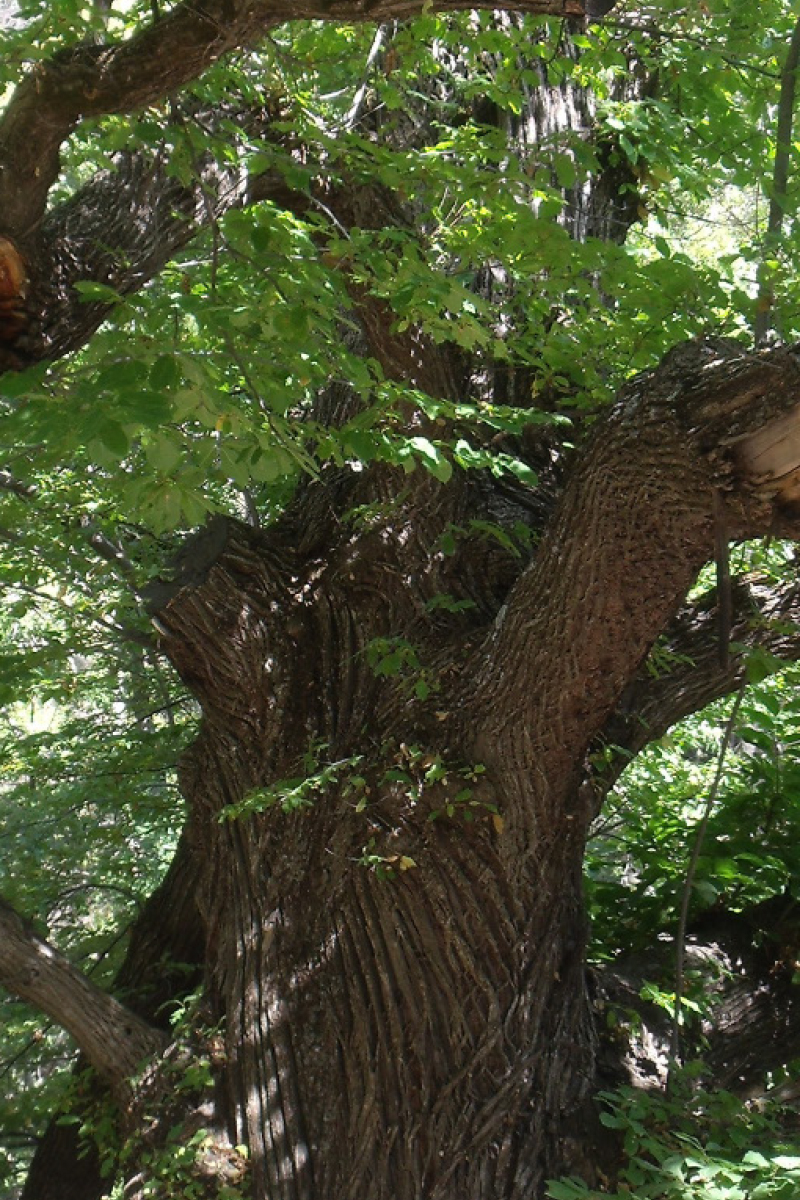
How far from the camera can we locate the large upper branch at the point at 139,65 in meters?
2.75

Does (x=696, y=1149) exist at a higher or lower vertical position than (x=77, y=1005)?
lower

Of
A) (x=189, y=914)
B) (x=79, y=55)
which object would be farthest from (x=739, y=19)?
(x=189, y=914)

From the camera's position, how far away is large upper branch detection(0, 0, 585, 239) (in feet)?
9.02

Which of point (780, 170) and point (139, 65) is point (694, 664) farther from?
point (139, 65)

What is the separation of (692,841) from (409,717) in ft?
4.98

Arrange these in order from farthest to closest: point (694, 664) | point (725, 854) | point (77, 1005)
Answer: point (725, 854) < point (77, 1005) < point (694, 664)

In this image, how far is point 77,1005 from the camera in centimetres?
427

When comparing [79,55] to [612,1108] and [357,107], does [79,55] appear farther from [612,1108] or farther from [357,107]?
[612,1108]

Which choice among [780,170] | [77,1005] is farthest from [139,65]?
[77,1005]

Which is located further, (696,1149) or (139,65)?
(696,1149)

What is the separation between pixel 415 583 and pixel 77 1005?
2.13 meters

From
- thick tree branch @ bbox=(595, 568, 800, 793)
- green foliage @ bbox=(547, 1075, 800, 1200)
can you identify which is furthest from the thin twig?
green foliage @ bbox=(547, 1075, 800, 1200)

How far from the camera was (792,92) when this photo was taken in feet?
12.0

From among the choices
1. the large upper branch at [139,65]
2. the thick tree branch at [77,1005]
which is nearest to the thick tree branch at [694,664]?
the thick tree branch at [77,1005]
